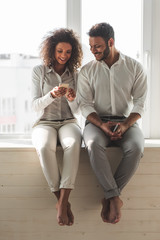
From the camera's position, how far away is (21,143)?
2295 mm

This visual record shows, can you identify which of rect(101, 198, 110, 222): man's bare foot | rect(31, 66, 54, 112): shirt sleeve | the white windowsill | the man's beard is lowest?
rect(101, 198, 110, 222): man's bare foot

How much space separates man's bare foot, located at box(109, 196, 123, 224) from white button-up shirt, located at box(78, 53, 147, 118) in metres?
0.54

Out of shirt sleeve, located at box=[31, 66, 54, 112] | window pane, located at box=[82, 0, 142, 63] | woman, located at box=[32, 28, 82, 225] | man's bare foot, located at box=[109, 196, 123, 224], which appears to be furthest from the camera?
window pane, located at box=[82, 0, 142, 63]

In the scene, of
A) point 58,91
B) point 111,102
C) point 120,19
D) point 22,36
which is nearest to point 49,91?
point 58,91

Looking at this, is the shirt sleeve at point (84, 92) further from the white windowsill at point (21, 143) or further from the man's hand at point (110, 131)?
the white windowsill at point (21, 143)

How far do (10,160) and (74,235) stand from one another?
1.94 ft

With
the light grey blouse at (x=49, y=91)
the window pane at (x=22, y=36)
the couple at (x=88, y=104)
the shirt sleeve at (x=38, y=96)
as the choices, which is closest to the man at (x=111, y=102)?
the couple at (x=88, y=104)

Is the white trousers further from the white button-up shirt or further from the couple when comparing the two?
the white button-up shirt

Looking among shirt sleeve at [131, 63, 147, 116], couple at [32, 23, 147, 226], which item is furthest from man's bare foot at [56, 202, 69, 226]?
shirt sleeve at [131, 63, 147, 116]

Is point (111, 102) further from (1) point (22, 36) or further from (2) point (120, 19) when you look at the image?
(1) point (22, 36)

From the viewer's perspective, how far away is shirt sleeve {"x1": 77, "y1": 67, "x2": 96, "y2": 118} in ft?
6.95

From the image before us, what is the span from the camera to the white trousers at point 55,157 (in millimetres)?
1876

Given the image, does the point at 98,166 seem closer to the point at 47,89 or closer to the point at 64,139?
the point at 64,139

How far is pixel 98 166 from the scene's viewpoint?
1.85 metres
